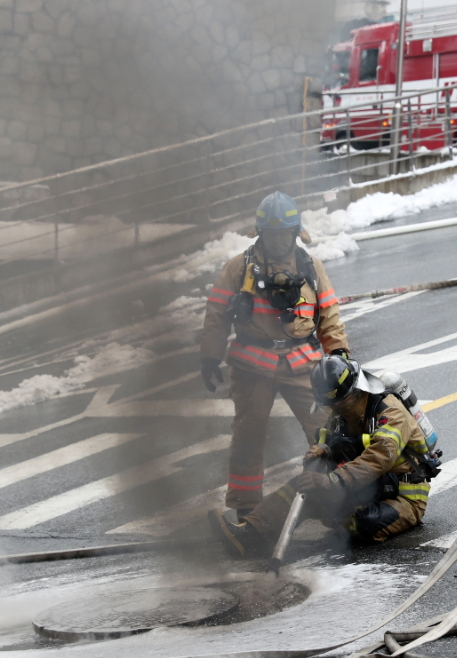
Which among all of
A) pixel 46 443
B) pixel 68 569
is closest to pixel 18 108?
pixel 68 569

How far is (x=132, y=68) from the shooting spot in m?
1.60

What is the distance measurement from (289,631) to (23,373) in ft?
7.80

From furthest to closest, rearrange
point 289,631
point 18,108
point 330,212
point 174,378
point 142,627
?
1. point 330,212
2. point 174,378
3. point 142,627
4. point 289,631
5. point 18,108

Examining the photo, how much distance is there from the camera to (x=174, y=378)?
3.32m

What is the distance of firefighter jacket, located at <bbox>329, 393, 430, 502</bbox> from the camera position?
3525 mm

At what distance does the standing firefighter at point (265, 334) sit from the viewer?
402 centimetres

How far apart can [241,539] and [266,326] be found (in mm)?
1034

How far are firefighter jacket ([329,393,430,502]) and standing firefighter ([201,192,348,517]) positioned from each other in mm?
476

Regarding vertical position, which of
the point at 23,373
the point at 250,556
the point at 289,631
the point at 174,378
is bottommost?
the point at 250,556

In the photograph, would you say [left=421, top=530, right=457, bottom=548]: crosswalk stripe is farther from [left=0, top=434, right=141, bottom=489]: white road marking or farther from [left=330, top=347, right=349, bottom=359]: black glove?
[left=0, top=434, right=141, bottom=489]: white road marking

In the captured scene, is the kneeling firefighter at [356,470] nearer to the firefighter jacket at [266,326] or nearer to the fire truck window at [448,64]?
the firefighter jacket at [266,326]

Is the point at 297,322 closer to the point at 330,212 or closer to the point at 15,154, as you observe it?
the point at 15,154

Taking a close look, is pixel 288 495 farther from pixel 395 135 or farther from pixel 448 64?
pixel 448 64

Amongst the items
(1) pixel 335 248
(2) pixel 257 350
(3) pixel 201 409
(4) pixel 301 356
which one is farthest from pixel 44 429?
(1) pixel 335 248
